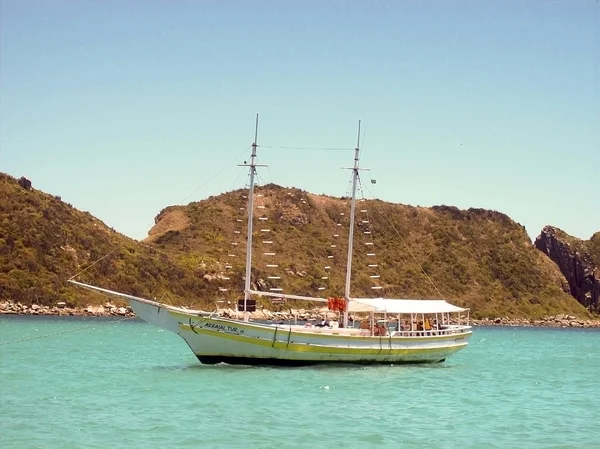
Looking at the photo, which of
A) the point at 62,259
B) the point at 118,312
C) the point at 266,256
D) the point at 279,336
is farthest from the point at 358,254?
the point at 279,336

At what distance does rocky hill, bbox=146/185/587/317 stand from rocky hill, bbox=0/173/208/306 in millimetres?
8862

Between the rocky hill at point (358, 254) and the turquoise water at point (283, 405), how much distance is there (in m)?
93.0

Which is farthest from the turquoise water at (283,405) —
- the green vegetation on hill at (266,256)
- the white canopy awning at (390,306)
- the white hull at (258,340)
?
the green vegetation on hill at (266,256)

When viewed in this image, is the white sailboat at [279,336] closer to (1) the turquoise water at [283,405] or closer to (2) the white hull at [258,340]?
(2) the white hull at [258,340]

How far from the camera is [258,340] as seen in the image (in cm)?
4562

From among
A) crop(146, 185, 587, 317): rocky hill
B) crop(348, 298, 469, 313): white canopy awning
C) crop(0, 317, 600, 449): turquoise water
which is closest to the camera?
crop(0, 317, 600, 449): turquoise water

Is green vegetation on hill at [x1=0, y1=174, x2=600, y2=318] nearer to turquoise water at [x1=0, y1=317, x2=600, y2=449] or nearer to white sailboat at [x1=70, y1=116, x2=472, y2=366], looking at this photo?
white sailboat at [x1=70, y1=116, x2=472, y2=366]

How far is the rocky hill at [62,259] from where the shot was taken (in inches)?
4729

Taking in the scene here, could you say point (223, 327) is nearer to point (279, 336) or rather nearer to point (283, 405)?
point (279, 336)

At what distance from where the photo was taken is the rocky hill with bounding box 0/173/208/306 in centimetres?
12012

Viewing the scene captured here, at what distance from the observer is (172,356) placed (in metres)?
59.7

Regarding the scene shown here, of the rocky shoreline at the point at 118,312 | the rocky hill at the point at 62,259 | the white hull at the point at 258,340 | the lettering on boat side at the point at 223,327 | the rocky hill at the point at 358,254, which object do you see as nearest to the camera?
the lettering on boat side at the point at 223,327

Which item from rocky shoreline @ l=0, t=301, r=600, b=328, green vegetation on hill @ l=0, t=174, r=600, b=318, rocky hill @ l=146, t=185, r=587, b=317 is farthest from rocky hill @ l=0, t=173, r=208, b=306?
rocky hill @ l=146, t=185, r=587, b=317

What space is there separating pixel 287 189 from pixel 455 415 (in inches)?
6463
